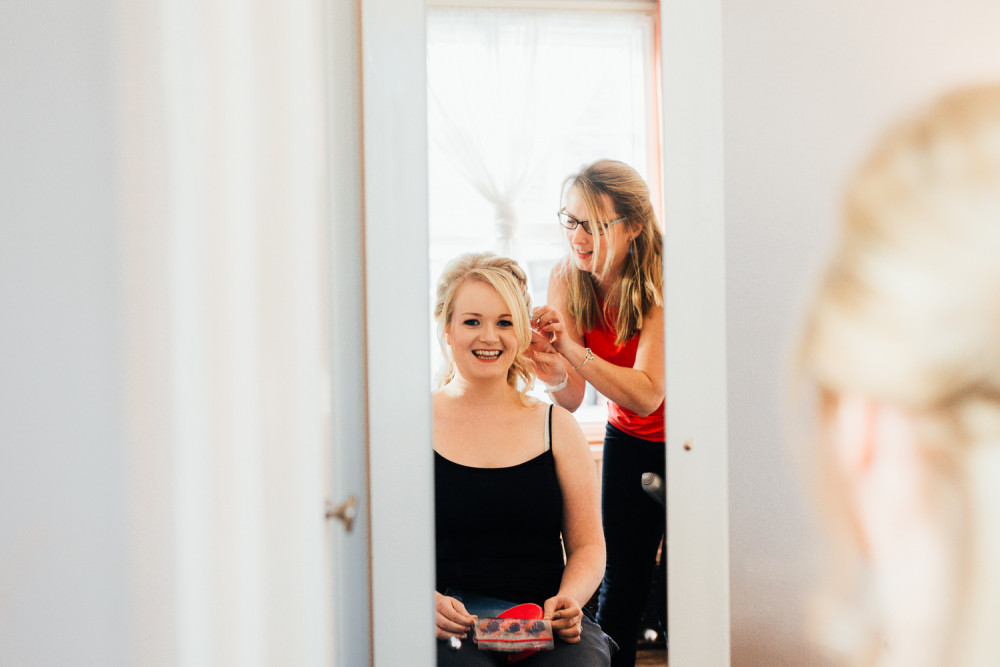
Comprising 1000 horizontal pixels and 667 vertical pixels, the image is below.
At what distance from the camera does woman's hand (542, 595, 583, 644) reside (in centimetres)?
117

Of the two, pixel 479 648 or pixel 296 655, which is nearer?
pixel 296 655

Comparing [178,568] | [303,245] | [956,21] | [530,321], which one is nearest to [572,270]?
[530,321]

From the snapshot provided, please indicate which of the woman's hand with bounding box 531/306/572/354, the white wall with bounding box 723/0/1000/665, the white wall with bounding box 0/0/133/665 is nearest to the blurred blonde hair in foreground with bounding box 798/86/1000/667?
the white wall with bounding box 0/0/133/665

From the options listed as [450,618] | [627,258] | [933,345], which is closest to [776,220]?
[627,258]

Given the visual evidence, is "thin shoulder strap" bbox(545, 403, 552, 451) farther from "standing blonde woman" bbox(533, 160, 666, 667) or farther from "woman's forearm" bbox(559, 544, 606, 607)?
"woman's forearm" bbox(559, 544, 606, 607)

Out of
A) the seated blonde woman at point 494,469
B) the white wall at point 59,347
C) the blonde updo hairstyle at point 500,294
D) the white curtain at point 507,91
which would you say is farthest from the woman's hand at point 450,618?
the white wall at point 59,347

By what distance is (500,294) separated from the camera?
1.14m

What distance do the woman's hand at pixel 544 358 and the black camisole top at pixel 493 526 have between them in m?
0.14

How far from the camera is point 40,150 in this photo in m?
0.47

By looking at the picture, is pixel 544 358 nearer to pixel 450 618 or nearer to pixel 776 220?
pixel 450 618

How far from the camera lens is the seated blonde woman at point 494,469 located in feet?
3.72

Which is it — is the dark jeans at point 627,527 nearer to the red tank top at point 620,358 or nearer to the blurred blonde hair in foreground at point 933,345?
the red tank top at point 620,358

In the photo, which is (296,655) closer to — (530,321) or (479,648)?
(479,648)

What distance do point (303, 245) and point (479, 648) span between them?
2.53 ft
